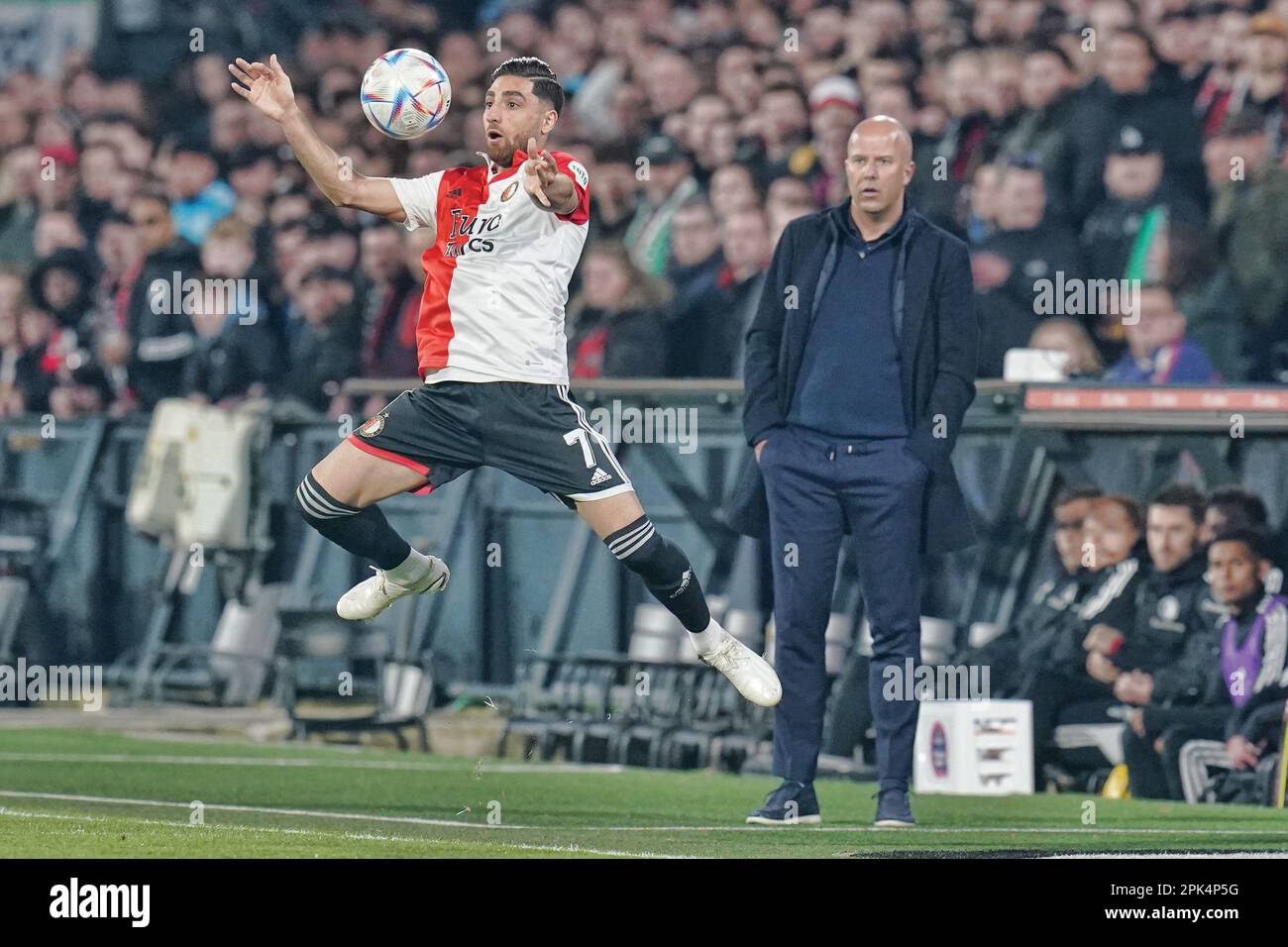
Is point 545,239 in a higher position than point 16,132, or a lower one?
lower

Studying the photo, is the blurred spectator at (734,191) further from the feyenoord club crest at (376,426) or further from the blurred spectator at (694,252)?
the feyenoord club crest at (376,426)

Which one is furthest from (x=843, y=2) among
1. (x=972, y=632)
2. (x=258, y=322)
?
(x=972, y=632)

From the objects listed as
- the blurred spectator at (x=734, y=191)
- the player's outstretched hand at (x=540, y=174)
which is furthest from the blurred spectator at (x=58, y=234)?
the player's outstretched hand at (x=540, y=174)

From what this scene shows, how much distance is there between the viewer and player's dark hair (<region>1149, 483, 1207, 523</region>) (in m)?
11.3

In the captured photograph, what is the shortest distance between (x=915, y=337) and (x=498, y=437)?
5.46ft

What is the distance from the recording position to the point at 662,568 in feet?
29.6

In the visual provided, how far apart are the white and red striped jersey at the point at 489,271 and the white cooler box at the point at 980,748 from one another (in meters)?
3.10

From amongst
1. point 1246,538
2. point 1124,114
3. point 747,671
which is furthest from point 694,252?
point 747,671

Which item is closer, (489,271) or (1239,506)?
(489,271)

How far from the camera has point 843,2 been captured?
51.4ft

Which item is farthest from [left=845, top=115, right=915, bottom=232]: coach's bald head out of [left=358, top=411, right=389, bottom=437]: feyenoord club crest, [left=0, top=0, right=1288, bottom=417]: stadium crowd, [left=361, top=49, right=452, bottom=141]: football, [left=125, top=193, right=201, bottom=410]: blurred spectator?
[left=125, top=193, right=201, bottom=410]: blurred spectator

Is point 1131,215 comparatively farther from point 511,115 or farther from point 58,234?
point 58,234
